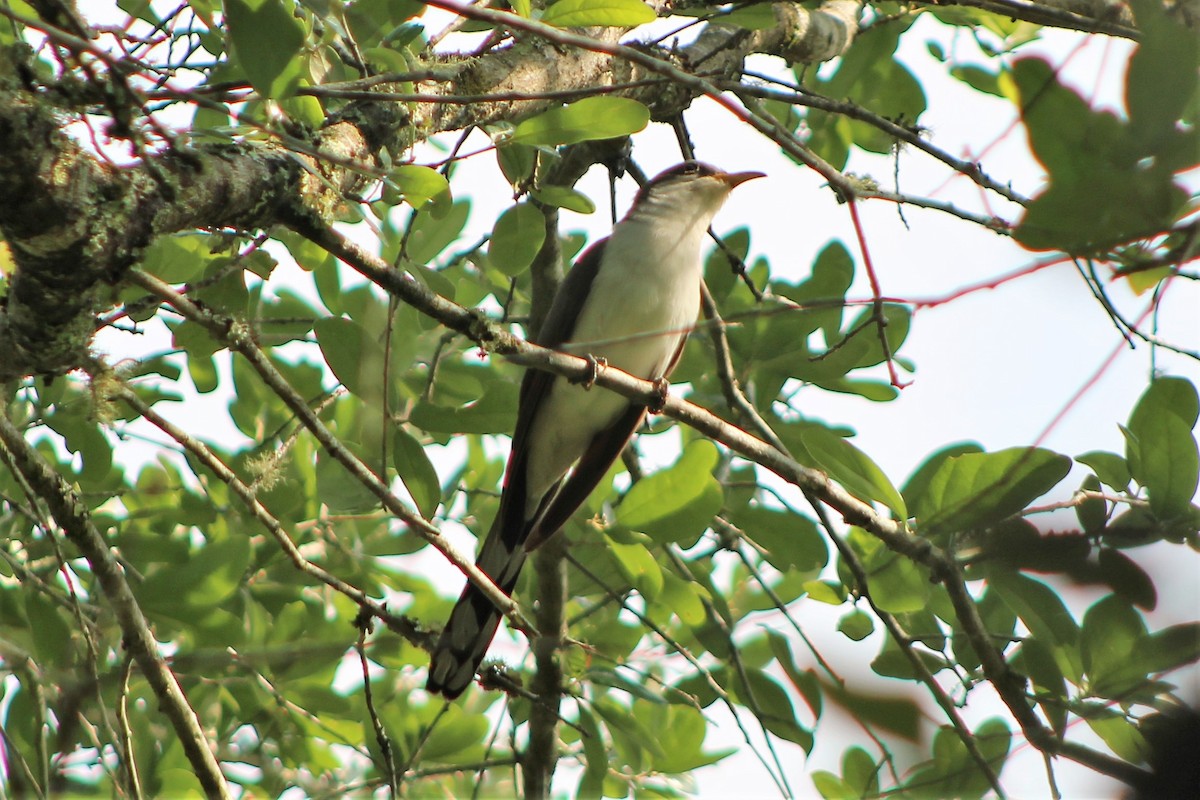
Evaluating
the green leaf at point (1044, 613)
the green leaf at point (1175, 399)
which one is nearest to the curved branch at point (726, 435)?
the green leaf at point (1044, 613)

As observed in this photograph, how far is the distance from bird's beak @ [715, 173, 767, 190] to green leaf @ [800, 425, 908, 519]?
10.0ft

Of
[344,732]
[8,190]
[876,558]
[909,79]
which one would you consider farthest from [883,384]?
[8,190]

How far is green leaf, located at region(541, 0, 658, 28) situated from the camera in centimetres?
241

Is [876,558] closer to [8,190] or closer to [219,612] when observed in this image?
[219,612]

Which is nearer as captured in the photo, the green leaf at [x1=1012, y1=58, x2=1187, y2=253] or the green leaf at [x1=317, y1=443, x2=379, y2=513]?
the green leaf at [x1=1012, y1=58, x2=1187, y2=253]

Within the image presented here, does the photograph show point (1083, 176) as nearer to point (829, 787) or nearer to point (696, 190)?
point (829, 787)

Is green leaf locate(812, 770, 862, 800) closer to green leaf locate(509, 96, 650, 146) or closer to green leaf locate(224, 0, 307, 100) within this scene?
green leaf locate(509, 96, 650, 146)

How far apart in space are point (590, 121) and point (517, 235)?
0.84 meters

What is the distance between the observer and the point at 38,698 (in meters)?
2.47

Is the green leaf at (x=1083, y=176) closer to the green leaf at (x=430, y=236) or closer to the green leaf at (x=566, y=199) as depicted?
the green leaf at (x=566, y=199)

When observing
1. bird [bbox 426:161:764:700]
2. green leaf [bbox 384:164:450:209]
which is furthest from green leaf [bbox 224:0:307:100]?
bird [bbox 426:161:764:700]

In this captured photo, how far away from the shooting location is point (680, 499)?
3.22m

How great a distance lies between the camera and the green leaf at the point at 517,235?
128 inches

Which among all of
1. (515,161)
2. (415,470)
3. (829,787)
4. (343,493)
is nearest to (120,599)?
(343,493)
